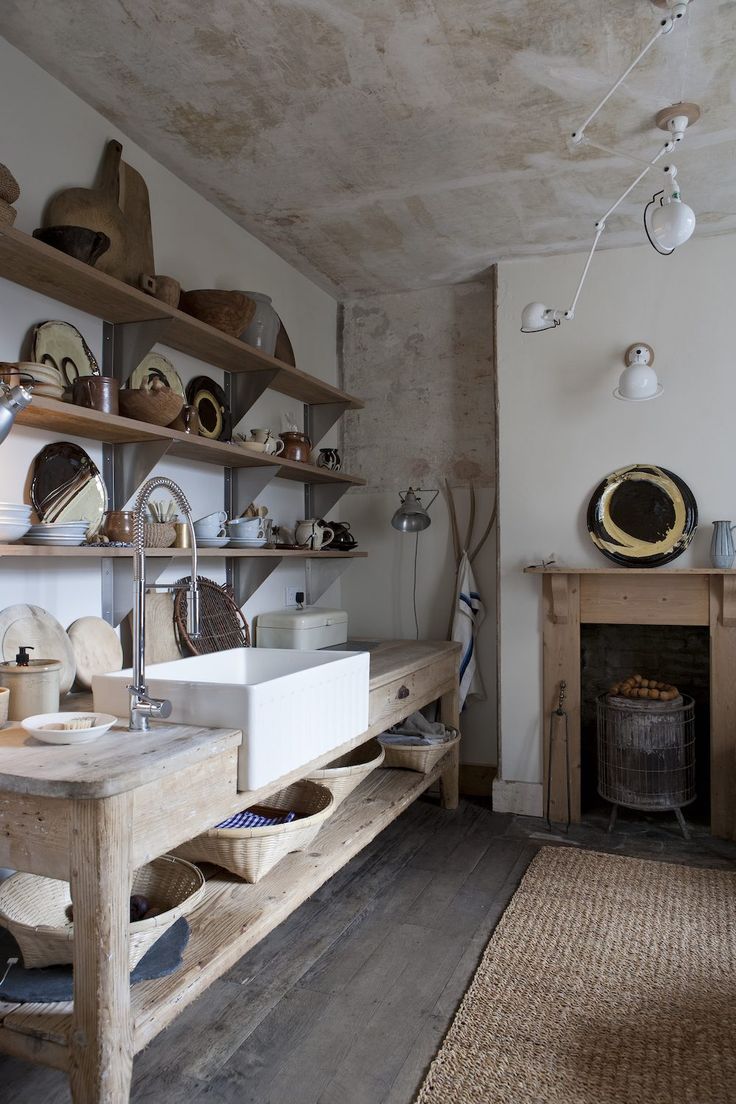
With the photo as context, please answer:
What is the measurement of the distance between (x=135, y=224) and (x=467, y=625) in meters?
2.37

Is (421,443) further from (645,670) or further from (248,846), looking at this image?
(248,846)

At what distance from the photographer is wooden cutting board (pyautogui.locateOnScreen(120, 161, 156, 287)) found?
2.55 meters

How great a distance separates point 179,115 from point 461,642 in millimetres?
2554

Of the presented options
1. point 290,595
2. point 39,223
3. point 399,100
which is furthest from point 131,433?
Result: point 290,595

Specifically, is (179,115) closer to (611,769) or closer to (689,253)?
(689,253)

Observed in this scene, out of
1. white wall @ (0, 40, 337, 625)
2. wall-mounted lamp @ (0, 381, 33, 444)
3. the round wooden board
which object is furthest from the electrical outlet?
wall-mounted lamp @ (0, 381, 33, 444)

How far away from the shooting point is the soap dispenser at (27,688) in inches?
73.1

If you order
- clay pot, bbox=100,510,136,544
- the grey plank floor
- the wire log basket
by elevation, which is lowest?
the grey plank floor

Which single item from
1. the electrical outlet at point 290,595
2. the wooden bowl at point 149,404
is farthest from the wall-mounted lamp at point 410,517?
the wooden bowl at point 149,404

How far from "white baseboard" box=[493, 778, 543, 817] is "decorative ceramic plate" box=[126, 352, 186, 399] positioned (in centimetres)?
233

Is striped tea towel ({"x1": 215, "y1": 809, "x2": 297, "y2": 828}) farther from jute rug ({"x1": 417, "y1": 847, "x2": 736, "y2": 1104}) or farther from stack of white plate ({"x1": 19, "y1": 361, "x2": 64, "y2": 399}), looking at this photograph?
stack of white plate ({"x1": 19, "y1": 361, "x2": 64, "y2": 399})

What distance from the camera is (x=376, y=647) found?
11.9 feet

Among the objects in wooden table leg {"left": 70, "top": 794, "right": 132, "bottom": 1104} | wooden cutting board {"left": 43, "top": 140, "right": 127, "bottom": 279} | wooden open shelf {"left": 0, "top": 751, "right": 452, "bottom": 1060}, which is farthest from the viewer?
wooden cutting board {"left": 43, "top": 140, "right": 127, "bottom": 279}

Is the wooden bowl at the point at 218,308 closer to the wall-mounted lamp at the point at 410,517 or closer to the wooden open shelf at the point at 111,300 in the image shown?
the wooden open shelf at the point at 111,300
